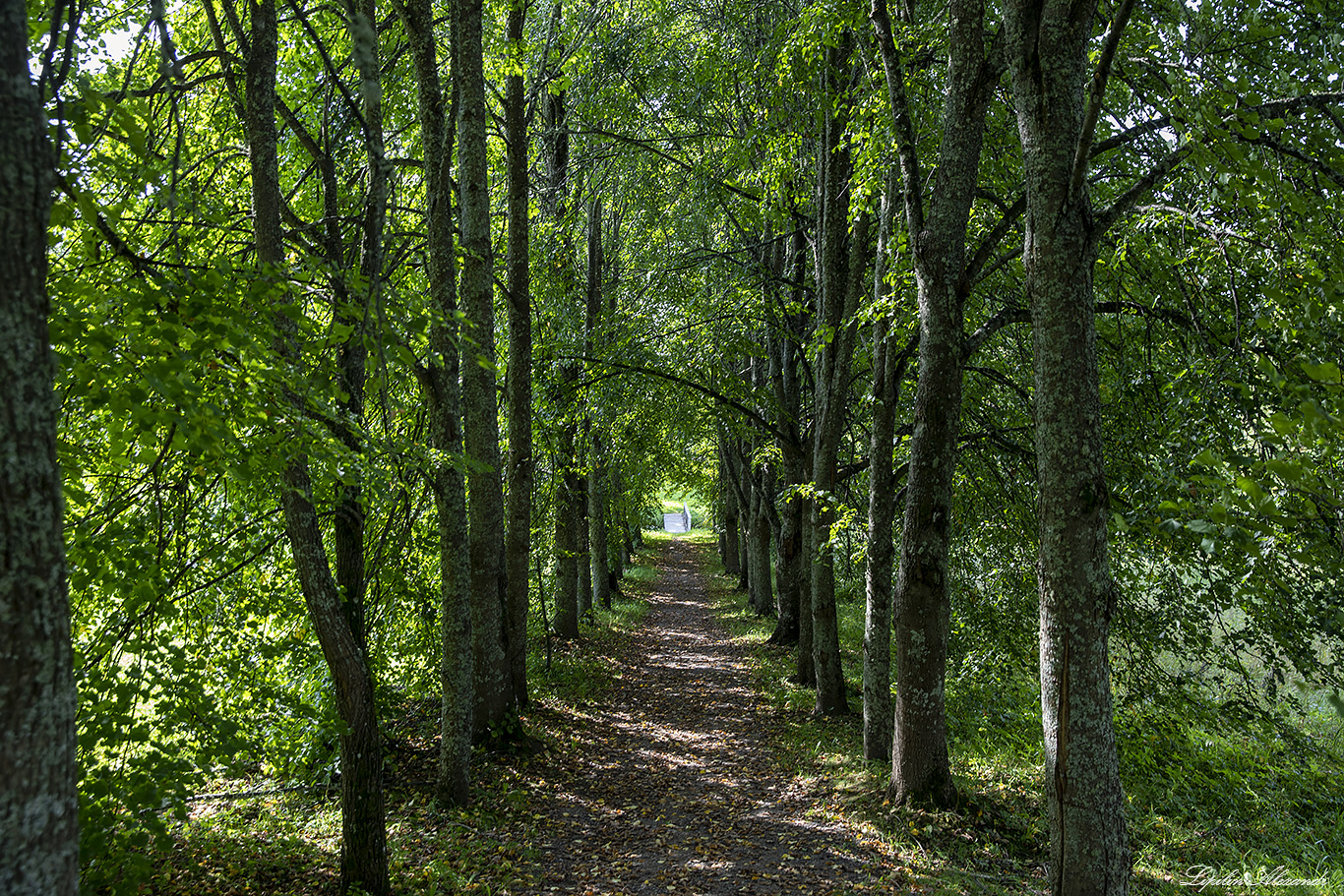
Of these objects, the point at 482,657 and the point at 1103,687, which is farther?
the point at 482,657

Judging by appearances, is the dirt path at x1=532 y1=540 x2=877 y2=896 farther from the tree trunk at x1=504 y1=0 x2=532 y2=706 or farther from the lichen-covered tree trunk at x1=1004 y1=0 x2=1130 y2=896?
the lichen-covered tree trunk at x1=1004 y1=0 x2=1130 y2=896

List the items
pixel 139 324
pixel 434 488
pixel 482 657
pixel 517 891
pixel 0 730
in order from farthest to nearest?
pixel 482 657 < pixel 434 488 < pixel 517 891 < pixel 139 324 < pixel 0 730

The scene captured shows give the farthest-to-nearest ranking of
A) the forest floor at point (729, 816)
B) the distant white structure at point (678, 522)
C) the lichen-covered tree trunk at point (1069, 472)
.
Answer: the distant white structure at point (678, 522)
the forest floor at point (729, 816)
the lichen-covered tree trunk at point (1069, 472)

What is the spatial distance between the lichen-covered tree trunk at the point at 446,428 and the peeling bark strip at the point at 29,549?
4.51 m

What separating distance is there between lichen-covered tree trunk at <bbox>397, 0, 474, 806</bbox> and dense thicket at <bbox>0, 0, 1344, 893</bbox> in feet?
0.13

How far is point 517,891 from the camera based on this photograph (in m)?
5.39

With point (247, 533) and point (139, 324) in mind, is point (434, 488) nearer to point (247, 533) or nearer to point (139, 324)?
point (247, 533)

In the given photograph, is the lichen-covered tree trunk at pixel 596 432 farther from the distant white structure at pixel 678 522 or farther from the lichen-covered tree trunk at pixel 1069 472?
the distant white structure at pixel 678 522

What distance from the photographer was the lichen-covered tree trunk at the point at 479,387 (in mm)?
7344

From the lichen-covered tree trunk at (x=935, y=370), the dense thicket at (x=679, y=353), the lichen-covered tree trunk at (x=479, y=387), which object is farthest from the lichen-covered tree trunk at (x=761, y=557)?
the lichen-covered tree trunk at (x=935, y=370)

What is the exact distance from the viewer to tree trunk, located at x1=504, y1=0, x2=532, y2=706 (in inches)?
364

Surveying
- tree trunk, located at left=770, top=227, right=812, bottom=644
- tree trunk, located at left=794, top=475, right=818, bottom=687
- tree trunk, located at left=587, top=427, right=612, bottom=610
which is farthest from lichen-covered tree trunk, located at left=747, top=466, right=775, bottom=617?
tree trunk, located at left=794, top=475, right=818, bottom=687

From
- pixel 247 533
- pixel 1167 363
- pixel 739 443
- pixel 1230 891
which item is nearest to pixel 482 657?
pixel 247 533

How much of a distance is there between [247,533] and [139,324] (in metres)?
2.76
